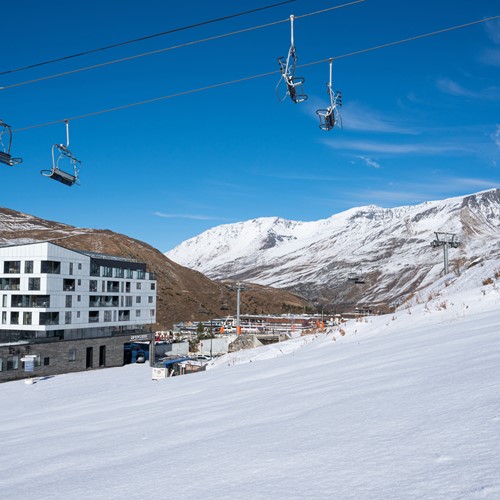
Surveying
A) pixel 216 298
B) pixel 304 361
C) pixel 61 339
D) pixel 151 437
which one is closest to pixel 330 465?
pixel 151 437

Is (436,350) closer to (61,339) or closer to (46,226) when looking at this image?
(61,339)

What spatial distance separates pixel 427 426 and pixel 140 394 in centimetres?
617

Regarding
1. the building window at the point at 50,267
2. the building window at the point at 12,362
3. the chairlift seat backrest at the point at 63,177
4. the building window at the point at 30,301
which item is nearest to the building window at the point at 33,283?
the building window at the point at 30,301

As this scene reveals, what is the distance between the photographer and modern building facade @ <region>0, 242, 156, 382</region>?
53.2m

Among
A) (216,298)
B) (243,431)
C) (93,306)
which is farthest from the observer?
(216,298)

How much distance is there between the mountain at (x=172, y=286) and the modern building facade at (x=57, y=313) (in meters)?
58.1

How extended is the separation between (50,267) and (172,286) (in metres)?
94.1

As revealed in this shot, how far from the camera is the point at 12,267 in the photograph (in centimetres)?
5916

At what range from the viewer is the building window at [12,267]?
193 ft

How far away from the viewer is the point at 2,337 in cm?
5566

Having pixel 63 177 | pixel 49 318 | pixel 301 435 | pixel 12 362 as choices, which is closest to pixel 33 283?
pixel 49 318

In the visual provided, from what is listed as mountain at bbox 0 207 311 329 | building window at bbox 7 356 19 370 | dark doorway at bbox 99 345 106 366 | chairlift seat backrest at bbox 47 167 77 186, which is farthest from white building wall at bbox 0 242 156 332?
mountain at bbox 0 207 311 329

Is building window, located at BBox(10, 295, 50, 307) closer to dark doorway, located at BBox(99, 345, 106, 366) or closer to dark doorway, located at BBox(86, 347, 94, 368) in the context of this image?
dark doorway, located at BBox(86, 347, 94, 368)

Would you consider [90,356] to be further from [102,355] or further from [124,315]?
[124,315]
